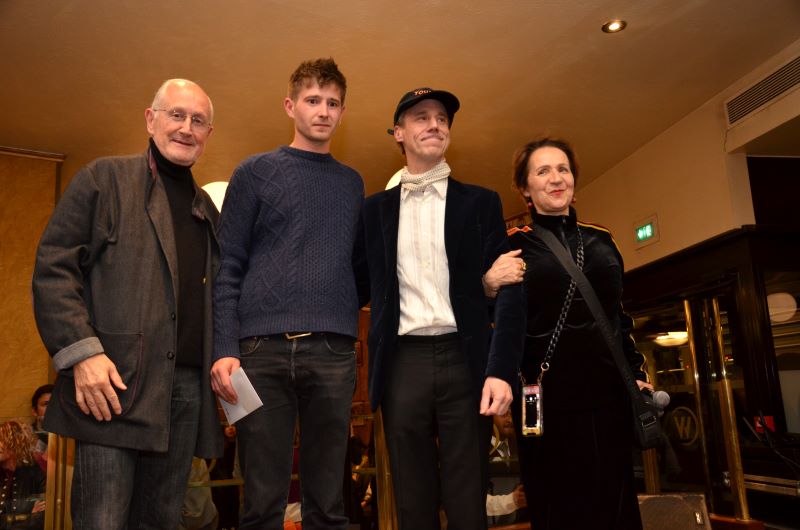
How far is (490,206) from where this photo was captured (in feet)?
5.82

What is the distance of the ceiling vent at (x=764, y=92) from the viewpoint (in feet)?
14.4

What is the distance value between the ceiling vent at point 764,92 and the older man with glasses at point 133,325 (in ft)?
13.8

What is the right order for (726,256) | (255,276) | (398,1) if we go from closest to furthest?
(255,276) → (398,1) → (726,256)

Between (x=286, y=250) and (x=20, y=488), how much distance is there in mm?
1345

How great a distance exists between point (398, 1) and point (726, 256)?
10.4 ft

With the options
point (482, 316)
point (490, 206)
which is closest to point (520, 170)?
point (490, 206)

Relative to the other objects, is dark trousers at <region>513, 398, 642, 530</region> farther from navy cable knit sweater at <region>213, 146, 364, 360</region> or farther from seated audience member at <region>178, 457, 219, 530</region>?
seated audience member at <region>178, 457, 219, 530</region>

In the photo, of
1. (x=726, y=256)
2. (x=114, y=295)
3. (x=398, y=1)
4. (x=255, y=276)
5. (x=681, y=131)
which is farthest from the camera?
(x=681, y=131)

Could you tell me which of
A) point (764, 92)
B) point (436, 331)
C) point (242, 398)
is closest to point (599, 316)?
point (436, 331)

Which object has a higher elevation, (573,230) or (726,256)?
(726,256)

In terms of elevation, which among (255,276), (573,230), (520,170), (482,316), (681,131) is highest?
(681,131)

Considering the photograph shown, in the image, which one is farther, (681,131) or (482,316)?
(681,131)

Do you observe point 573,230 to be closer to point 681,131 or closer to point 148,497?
point 148,497

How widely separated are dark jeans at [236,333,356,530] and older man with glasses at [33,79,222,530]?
0.14 metres
